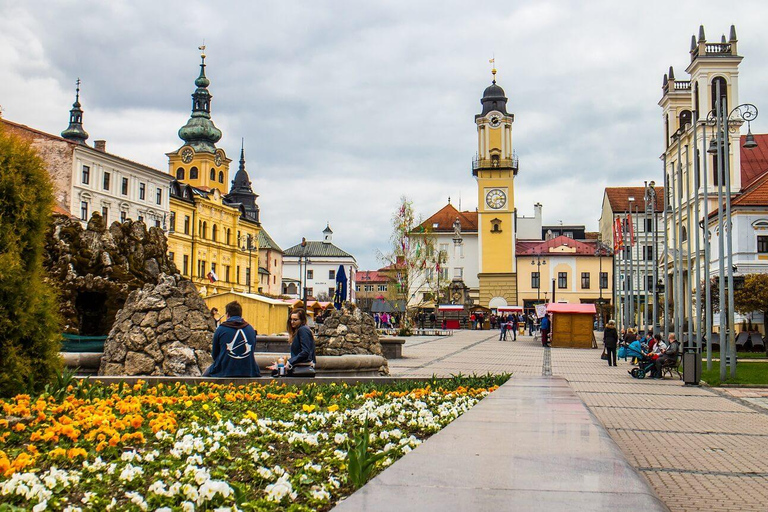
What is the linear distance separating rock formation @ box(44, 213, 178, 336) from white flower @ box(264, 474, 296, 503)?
14986mm

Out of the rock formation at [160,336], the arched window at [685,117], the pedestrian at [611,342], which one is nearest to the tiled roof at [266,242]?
the arched window at [685,117]

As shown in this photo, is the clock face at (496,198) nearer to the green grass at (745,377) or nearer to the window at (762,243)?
the window at (762,243)

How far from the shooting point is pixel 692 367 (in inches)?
761

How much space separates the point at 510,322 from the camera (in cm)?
5200

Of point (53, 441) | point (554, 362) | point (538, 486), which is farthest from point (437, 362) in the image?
point (538, 486)

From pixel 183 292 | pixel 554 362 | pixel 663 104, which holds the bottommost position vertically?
pixel 554 362

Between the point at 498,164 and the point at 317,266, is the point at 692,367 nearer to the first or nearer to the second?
the point at 498,164

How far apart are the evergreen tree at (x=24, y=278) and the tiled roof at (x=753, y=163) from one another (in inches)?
2447

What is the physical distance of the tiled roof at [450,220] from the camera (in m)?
110

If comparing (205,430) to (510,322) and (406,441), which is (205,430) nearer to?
(406,441)

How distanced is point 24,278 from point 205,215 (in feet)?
265

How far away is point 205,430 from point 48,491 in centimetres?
225

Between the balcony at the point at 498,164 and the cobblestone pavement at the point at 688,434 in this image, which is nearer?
the cobblestone pavement at the point at 688,434

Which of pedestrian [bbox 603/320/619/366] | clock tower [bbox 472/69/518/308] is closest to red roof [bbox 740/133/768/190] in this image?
clock tower [bbox 472/69/518/308]
